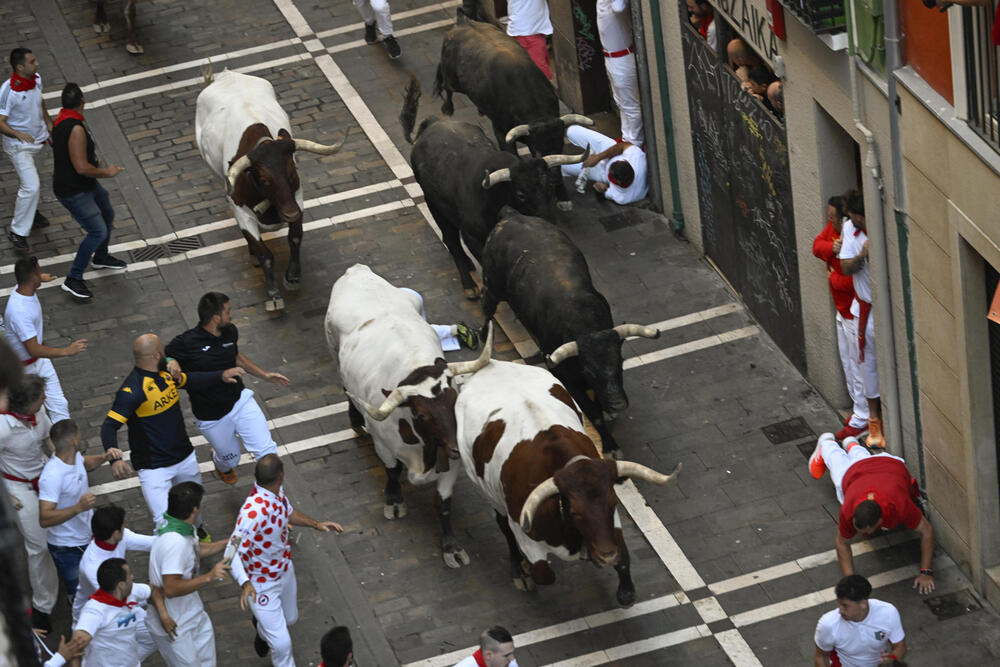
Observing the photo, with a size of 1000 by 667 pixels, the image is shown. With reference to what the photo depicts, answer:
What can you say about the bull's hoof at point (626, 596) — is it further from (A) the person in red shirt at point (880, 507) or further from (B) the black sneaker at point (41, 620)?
(B) the black sneaker at point (41, 620)

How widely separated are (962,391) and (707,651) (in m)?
2.73

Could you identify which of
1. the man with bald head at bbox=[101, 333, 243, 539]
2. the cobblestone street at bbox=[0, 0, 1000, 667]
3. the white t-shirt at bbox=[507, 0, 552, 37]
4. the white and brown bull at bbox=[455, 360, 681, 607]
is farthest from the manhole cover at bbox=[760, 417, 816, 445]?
the white t-shirt at bbox=[507, 0, 552, 37]

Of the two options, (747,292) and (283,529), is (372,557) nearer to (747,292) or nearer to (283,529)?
(283,529)

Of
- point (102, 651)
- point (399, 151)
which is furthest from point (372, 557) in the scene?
point (399, 151)

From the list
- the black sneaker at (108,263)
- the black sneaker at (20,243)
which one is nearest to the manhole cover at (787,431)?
the black sneaker at (108,263)

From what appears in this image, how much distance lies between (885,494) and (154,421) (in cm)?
583

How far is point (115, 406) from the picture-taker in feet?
35.0

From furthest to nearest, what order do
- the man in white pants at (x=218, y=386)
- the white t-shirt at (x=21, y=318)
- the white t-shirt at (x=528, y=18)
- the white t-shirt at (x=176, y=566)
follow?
the white t-shirt at (x=528, y=18)
the white t-shirt at (x=21, y=318)
the man in white pants at (x=218, y=386)
the white t-shirt at (x=176, y=566)

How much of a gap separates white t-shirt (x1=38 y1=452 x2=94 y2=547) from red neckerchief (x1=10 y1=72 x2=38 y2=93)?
6.92 metres

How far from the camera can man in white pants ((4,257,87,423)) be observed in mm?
12156

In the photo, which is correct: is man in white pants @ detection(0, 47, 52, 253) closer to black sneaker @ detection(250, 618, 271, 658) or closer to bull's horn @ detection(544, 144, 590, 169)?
bull's horn @ detection(544, 144, 590, 169)

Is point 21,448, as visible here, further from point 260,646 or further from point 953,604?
point 953,604

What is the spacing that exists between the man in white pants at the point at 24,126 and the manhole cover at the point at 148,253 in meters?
1.36

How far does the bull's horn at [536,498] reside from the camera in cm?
941
